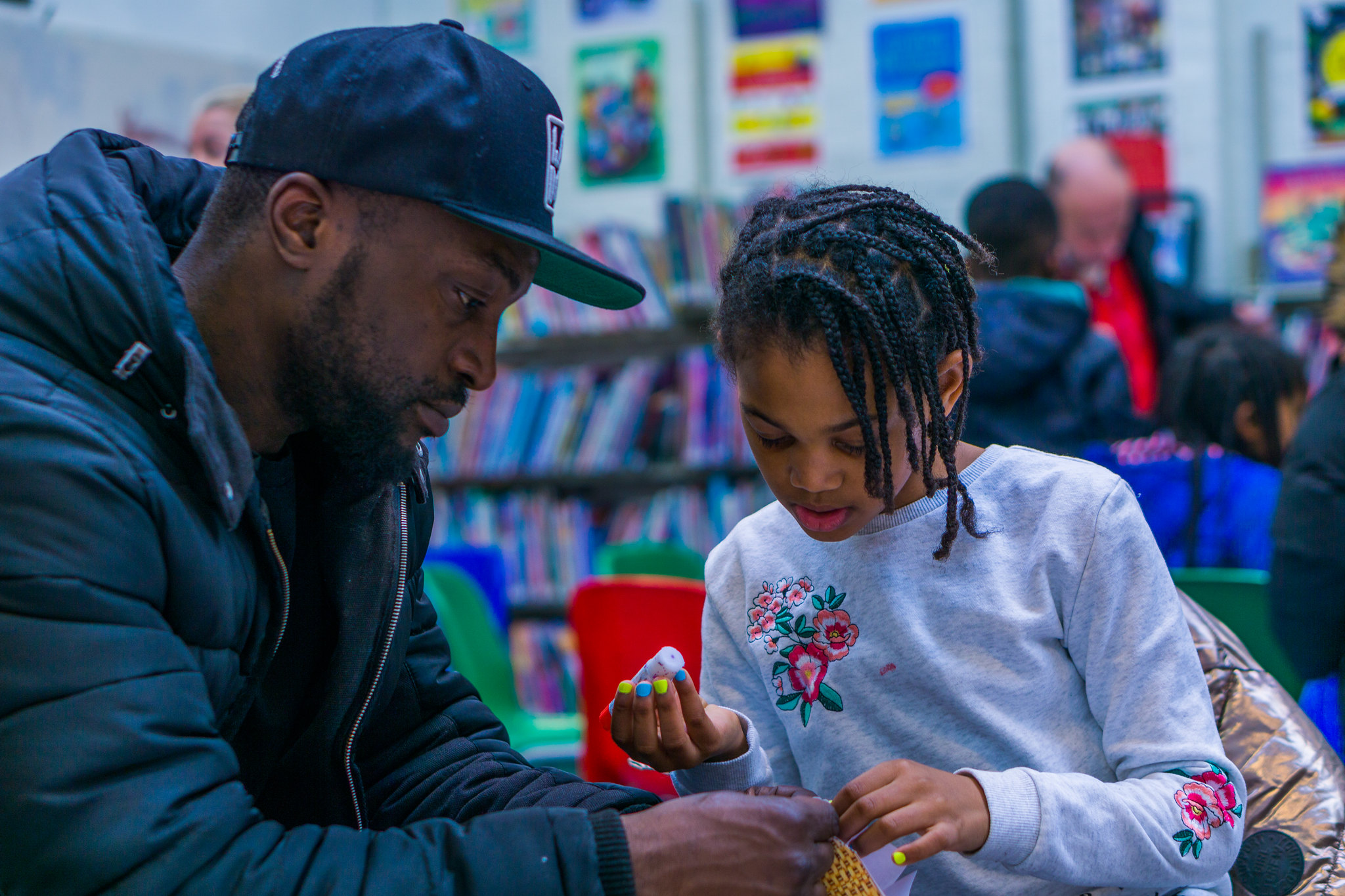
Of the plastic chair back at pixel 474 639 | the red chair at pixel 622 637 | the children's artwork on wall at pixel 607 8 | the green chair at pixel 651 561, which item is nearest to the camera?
the red chair at pixel 622 637

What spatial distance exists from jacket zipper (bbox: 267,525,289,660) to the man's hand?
0.44 metres

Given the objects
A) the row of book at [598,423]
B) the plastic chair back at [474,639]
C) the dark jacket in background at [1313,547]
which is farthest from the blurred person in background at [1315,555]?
the row of book at [598,423]

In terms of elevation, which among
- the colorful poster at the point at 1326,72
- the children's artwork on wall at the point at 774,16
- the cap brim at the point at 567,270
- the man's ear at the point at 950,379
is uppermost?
the children's artwork on wall at the point at 774,16

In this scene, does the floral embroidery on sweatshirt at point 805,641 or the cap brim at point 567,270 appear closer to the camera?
the cap brim at point 567,270

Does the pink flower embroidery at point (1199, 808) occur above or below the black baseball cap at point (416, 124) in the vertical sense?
below

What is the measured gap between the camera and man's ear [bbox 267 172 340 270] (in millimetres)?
1092

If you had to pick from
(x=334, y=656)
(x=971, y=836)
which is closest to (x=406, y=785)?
(x=334, y=656)

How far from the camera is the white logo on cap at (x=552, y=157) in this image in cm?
116

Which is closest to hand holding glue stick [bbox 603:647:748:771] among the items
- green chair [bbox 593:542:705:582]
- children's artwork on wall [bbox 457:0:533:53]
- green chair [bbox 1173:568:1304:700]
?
green chair [bbox 1173:568:1304:700]

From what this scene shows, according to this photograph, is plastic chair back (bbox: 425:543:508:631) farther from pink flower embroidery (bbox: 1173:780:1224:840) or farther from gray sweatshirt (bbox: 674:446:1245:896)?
pink flower embroidery (bbox: 1173:780:1224:840)

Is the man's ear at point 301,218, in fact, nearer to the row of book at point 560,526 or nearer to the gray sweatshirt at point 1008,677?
the gray sweatshirt at point 1008,677

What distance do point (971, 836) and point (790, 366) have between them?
0.46m

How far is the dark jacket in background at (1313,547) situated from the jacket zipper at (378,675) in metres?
1.47

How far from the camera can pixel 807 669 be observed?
4.18ft
